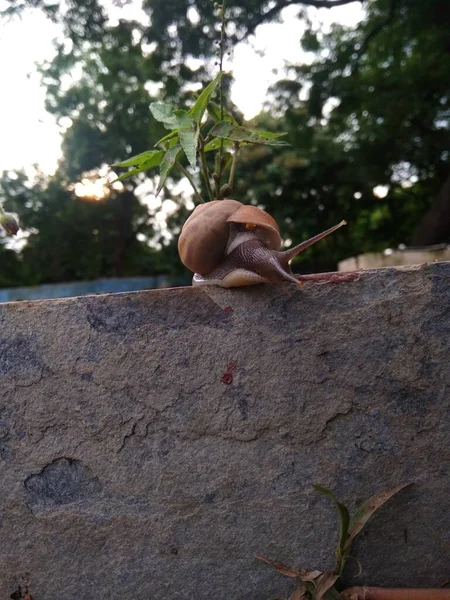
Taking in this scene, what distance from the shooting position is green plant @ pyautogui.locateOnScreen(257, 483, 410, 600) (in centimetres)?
121

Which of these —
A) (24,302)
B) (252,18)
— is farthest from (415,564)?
(252,18)

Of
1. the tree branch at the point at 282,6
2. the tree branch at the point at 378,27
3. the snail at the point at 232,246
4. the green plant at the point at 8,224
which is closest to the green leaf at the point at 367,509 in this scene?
the snail at the point at 232,246

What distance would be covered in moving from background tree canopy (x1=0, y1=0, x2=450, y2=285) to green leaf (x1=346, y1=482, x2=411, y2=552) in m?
3.91

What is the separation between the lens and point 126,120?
10367mm

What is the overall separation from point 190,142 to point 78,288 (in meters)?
10.1

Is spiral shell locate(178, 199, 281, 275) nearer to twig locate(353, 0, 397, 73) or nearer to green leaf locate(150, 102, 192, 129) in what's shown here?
green leaf locate(150, 102, 192, 129)

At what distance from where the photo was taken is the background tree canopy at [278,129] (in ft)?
22.2

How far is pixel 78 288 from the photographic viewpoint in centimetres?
1112

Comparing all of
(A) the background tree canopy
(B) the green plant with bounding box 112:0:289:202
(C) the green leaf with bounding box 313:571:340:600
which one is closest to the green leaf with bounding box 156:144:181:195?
(B) the green plant with bounding box 112:0:289:202

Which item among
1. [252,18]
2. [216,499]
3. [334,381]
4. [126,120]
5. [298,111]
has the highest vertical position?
[126,120]

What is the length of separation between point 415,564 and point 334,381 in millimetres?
427

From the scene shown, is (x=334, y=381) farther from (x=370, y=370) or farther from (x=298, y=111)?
(x=298, y=111)

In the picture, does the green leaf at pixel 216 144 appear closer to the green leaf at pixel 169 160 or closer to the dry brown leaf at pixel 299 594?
the green leaf at pixel 169 160

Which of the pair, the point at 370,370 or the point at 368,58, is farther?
the point at 368,58
